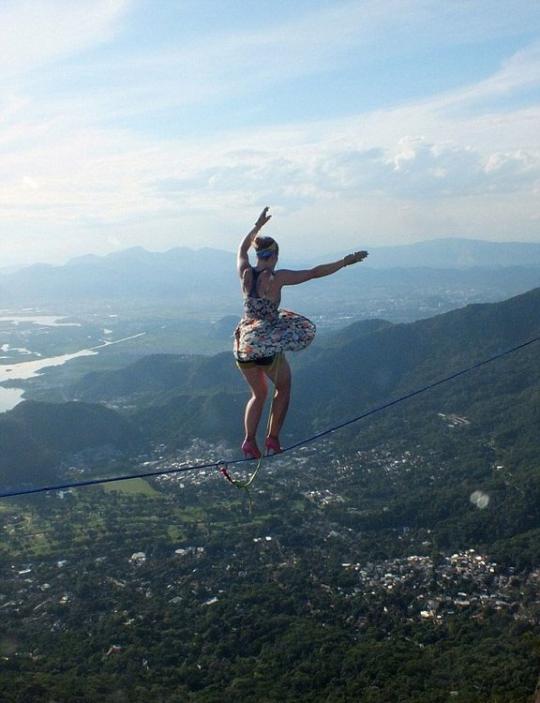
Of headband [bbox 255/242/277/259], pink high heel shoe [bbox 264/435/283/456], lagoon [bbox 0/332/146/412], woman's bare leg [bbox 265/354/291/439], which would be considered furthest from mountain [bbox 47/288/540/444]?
headband [bbox 255/242/277/259]

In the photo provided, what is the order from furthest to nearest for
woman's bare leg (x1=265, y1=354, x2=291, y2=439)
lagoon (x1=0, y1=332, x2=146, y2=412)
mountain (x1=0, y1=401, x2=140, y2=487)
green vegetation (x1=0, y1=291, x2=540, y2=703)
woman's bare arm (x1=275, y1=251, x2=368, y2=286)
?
lagoon (x1=0, y1=332, x2=146, y2=412) → mountain (x1=0, y1=401, x2=140, y2=487) → green vegetation (x1=0, y1=291, x2=540, y2=703) → woman's bare leg (x1=265, y1=354, x2=291, y2=439) → woman's bare arm (x1=275, y1=251, x2=368, y2=286)

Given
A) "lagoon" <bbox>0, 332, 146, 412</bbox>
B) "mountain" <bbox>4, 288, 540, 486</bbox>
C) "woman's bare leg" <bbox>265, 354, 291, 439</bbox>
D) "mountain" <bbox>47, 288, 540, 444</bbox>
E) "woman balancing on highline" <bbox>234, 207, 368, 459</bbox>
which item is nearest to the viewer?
"woman balancing on highline" <bbox>234, 207, 368, 459</bbox>

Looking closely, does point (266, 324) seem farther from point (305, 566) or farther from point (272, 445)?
point (305, 566)

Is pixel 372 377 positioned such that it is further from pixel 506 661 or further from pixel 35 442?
pixel 506 661

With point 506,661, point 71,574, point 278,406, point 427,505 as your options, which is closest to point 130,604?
point 71,574

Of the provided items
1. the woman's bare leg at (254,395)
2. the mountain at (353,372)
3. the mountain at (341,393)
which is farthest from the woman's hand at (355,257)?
the mountain at (353,372)

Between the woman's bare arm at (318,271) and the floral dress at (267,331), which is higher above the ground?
the woman's bare arm at (318,271)

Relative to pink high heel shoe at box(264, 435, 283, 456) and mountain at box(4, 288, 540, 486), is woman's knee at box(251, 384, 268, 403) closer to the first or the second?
pink high heel shoe at box(264, 435, 283, 456)

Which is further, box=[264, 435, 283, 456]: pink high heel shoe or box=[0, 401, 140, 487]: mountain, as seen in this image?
box=[0, 401, 140, 487]: mountain

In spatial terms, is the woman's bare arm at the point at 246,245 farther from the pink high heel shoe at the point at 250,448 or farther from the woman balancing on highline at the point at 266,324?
the pink high heel shoe at the point at 250,448
